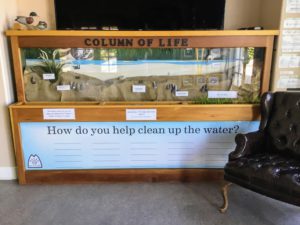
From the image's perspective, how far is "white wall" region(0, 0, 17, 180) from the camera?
2408 mm

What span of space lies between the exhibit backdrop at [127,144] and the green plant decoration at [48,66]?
50 centimetres

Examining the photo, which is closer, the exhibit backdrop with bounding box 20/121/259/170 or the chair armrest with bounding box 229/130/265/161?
the chair armrest with bounding box 229/130/265/161

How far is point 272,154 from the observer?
2.21 metres

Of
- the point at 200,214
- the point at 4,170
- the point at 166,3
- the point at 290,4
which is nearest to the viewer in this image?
the point at 200,214

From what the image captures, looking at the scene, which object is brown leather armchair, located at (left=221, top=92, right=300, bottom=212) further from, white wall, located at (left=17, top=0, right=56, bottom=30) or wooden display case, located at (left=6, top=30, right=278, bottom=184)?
white wall, located at (left=17, top=0, right=56, bottom=30)

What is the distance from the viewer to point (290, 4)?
2.31 meters

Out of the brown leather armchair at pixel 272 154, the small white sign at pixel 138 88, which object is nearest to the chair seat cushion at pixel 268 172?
the brown leather armchair at pixel 272 154

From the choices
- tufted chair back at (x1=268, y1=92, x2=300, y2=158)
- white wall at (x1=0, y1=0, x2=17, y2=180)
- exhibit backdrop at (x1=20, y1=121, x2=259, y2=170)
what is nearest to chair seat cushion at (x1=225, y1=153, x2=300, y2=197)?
tufted chair back at (x1=268, y1=92, x2=300, y2=158)

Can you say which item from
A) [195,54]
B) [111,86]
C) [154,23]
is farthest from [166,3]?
[111,86]

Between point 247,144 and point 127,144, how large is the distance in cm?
112

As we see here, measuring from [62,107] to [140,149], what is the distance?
0.86m

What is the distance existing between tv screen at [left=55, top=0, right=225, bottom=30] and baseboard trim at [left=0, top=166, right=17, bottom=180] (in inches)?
62.1

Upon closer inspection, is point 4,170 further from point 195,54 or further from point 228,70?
point 228,70

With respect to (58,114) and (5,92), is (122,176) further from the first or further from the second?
(5,92)
